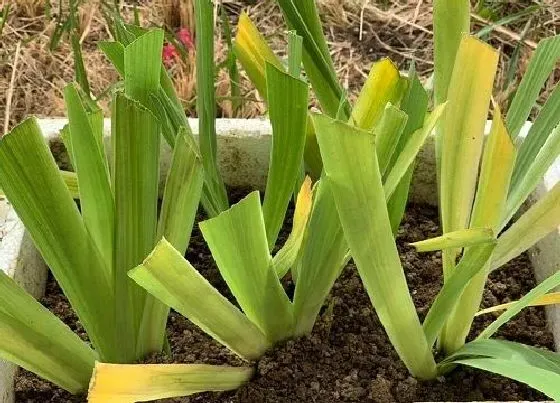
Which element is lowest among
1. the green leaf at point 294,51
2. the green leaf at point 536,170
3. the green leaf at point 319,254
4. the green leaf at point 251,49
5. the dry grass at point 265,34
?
the dry grass at point 265,34

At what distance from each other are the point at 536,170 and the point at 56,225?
37 cm

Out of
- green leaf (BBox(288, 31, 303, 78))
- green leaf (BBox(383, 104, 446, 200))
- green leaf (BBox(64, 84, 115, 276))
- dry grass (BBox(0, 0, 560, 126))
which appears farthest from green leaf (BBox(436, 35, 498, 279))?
dry grass (BBox(0, 0, 560, 126))

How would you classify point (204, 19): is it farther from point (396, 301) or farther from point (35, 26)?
point (35, 26)

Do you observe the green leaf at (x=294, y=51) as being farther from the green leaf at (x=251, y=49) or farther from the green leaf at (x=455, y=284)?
the green leaf at (x=455, y=284)

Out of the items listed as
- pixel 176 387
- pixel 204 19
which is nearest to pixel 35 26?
pixel 204 19

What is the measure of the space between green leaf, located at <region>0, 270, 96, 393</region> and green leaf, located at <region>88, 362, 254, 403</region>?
0.10 metres

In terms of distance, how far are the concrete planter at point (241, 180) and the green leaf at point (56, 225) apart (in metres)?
Answer: 0.12

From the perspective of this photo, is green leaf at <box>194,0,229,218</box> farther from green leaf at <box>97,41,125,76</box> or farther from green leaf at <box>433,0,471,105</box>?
green leaf at <box>433,0,471,105</box>

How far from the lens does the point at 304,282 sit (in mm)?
655

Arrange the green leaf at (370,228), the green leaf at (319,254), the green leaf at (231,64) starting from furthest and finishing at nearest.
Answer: the green leaf at (231,64) < the green leaf at (319,254) < the green leaf at (370,228)

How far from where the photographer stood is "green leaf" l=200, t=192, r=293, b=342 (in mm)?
534

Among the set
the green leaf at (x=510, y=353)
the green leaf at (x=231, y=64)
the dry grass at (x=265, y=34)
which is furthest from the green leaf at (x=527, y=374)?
the dry grass at (x=265, y=34)

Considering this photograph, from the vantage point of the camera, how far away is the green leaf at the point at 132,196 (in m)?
0.55

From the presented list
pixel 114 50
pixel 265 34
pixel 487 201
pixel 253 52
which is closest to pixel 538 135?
pixel 487 201
